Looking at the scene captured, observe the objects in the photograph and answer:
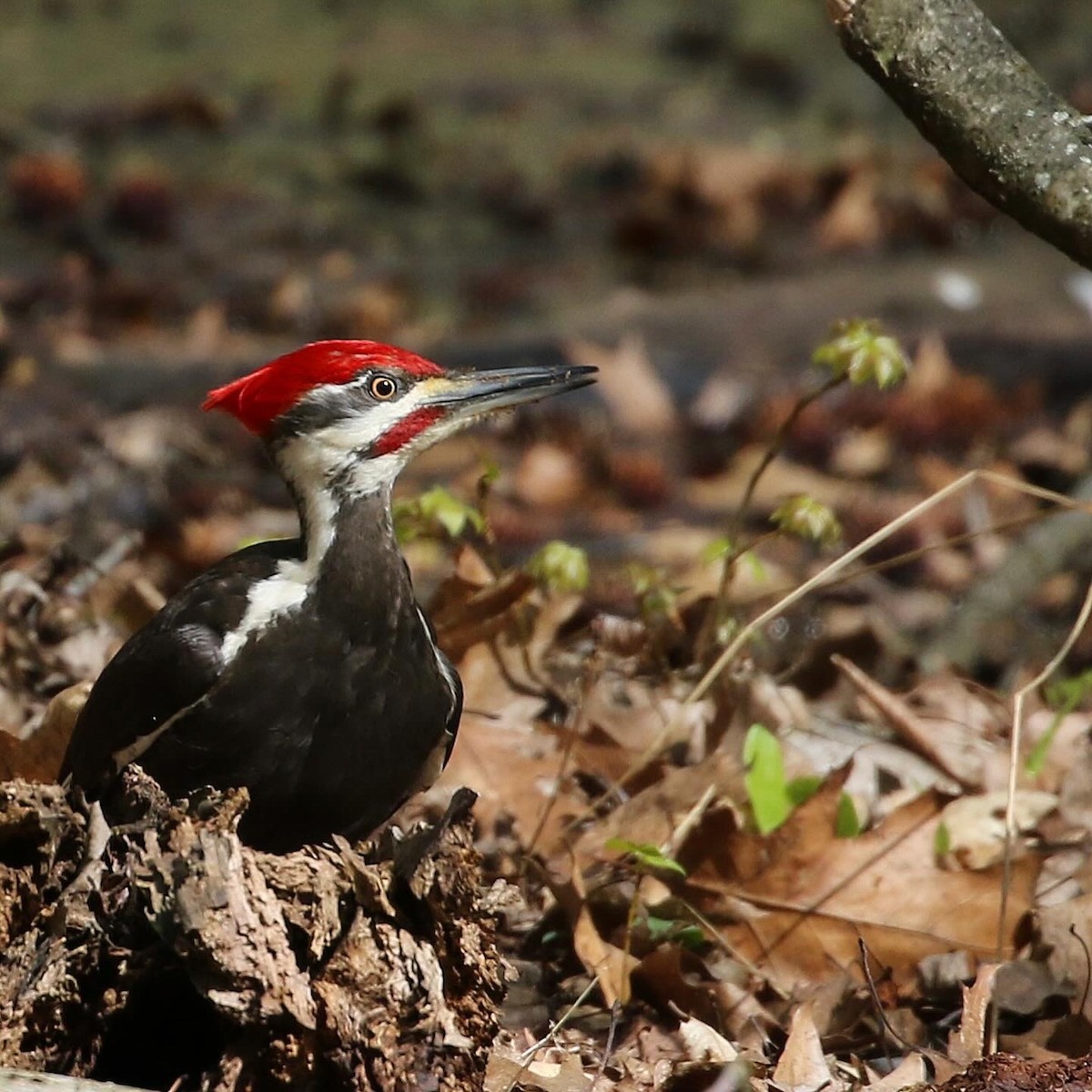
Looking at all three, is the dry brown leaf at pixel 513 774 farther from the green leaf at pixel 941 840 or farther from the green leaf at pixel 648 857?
the green leaf at pixel 941 840

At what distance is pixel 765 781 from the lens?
12.8 feet

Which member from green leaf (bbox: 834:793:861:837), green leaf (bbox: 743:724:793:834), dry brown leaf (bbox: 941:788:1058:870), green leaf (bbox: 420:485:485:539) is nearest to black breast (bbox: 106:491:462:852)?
green leaf (bbox: 420:485:485:539)

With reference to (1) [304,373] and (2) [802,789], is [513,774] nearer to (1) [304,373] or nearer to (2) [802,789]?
(2) [802,789]

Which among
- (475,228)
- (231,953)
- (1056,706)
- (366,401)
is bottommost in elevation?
(475,228)

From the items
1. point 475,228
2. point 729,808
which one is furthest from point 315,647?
point 475,228

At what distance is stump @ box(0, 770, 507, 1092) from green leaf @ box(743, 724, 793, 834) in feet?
3.35

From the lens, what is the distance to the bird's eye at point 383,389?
376cm

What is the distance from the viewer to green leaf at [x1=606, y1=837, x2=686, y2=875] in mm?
3498

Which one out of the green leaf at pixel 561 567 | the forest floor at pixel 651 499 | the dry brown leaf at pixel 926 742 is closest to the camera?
the forest floor at pixel 651 499

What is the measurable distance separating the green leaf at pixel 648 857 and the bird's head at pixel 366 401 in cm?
85

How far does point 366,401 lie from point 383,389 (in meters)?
0.04

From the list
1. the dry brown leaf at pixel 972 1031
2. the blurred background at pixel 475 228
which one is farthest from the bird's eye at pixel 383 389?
the blurred background at pixel 475 228

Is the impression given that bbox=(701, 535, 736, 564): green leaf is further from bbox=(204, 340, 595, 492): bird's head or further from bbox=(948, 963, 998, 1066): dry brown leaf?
bbox=(948, 963, 998, 1066): dry brown leaf

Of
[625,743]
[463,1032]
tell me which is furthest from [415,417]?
[463,1032]
